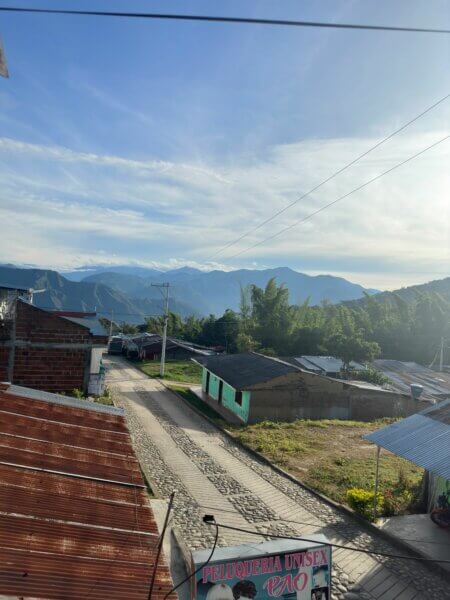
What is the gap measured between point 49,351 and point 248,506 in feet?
26.4

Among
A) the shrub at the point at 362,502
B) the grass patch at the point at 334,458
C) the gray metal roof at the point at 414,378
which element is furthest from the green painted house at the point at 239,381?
the gray metal roof at the point at 414,378

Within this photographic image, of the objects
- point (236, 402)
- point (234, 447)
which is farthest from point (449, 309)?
point (234, 447)

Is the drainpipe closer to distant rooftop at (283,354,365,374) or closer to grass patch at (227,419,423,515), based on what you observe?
grass patch at (227,419,423,515)

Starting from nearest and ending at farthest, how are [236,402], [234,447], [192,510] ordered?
[192,510] → [234,447] → [236,402]

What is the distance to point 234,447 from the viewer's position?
1931 centimetres

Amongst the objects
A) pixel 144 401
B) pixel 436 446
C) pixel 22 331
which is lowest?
pixel 144 401

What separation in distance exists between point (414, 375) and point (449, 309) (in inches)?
844

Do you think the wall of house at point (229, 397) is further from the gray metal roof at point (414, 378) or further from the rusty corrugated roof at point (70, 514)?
the rusty corrugated roof at point (70, 514)

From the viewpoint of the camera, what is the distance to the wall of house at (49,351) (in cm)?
1389

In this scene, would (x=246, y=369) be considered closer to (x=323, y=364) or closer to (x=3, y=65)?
(x=323, y=364)

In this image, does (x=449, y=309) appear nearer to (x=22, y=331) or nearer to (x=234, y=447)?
(x=234, y=447)

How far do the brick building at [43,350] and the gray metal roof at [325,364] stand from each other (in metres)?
29.7

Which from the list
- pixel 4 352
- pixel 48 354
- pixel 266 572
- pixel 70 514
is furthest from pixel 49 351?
pixel 266 572

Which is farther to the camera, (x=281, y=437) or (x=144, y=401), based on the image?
(x=144, y=401)
